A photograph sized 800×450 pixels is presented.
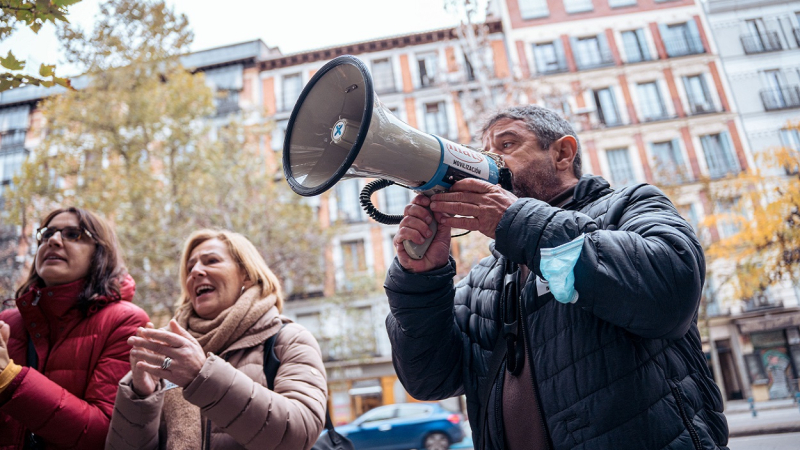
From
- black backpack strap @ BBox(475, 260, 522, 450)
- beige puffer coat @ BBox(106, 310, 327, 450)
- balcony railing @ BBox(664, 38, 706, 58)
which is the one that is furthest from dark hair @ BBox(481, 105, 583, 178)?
balcony railing @ BBox(664, 38, 706, 58)

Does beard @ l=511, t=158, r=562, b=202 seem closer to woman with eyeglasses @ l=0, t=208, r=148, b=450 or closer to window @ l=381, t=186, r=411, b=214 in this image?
woman with eyeglasses @ l=0, t=208, r=148, b=450

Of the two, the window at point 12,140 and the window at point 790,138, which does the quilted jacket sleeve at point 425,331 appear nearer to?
the window at point 790,138

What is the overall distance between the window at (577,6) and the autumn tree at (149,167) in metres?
11.5

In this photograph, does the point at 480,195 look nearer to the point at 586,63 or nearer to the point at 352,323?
the point at 352,323

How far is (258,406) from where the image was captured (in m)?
1.36

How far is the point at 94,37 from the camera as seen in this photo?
28.2 feet

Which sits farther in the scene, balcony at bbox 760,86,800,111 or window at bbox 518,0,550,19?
window at bbox 518,0,550,19

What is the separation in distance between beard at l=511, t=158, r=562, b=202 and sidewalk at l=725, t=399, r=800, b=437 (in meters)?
1.61

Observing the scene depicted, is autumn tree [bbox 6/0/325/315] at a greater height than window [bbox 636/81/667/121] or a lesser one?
lesser

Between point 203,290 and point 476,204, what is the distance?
1275 mm

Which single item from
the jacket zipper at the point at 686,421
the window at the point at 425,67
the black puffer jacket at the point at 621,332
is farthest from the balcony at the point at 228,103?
the jacket zipper at the point at 686,421

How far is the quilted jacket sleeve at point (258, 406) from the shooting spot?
4.32ft

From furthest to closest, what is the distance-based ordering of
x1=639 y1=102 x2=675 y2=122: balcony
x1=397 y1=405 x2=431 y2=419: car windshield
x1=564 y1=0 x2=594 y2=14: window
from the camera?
1. x1=564 y1=0 x2=594 y2=14: window
2. x1=639 y1=102 x2=675 y2=122: balcony
3. x1=397 y1=405 x2=431 y2=419: car windshield

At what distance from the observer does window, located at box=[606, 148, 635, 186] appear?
1498 cm
